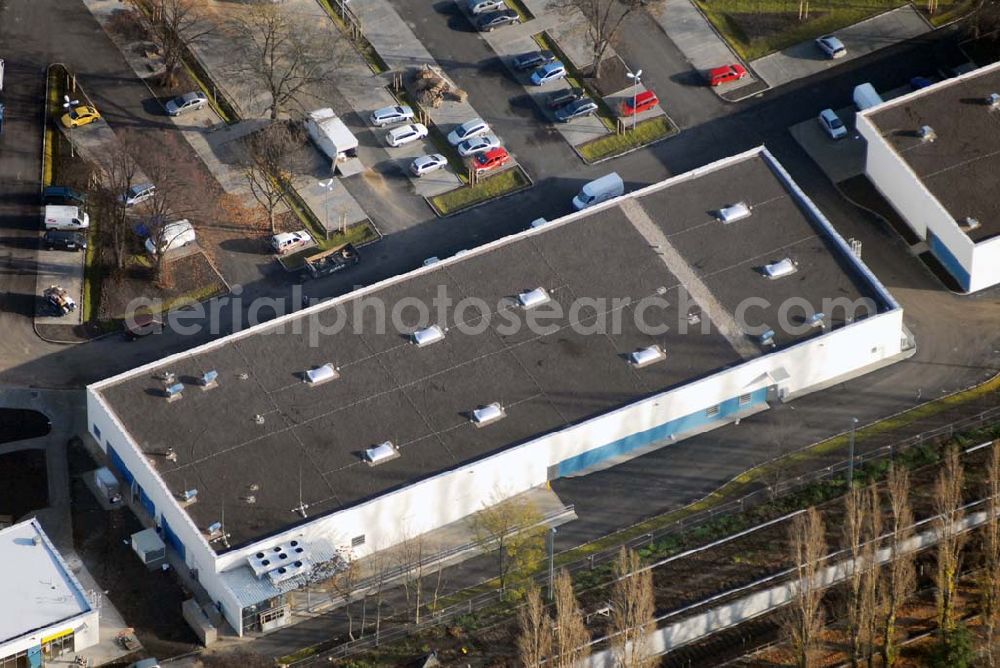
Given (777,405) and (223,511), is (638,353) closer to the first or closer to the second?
(777,405)

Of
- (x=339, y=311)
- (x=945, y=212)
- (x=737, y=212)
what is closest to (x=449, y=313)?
(x=339, y=311)

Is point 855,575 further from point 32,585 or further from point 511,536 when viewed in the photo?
point 32,585

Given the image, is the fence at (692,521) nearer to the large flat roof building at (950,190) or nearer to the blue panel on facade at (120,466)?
the large flat roof building at (950,190)

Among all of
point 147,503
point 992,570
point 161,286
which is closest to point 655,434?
point 992,570

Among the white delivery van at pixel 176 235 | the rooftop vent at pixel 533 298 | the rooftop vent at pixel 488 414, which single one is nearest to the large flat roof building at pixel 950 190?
the rooftop vent at pixel 533 298

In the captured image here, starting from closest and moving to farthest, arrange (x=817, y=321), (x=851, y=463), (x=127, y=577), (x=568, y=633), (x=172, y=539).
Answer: (x=568, y=633), (x=127, y=577), (x=172, y=539), (x=851, y=463), (x=817, y=321)
